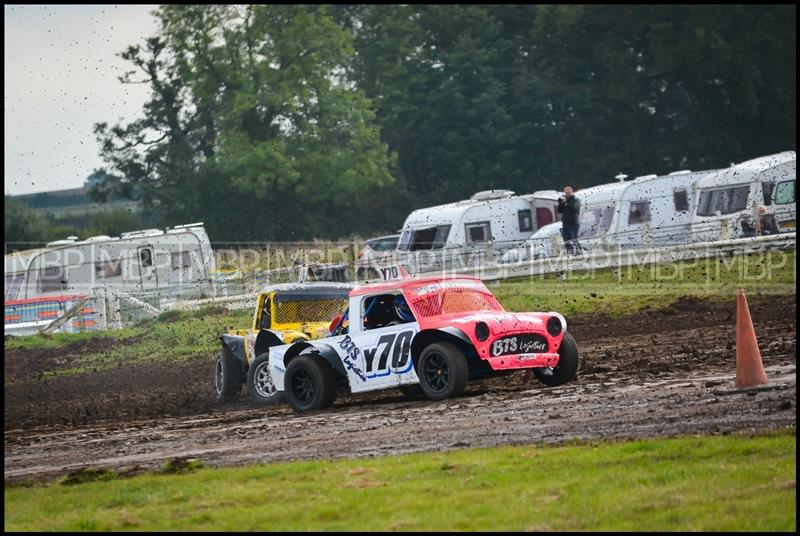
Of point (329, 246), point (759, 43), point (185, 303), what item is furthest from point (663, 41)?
point (185, 303)

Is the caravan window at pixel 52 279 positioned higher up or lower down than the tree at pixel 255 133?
lower down

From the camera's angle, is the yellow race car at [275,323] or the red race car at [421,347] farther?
the yellow race car at [275,323]

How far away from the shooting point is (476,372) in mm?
15906

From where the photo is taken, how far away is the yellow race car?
18828mm

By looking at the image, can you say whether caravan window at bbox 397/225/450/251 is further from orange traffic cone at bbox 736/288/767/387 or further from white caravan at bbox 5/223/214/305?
orange traffic cone at bbox 736/288/767/387

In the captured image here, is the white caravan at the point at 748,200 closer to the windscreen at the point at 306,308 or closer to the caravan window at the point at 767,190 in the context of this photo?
the caravan window at the point at 767,190

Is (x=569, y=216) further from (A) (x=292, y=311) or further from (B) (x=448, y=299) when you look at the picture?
(B) (x=448, y=299)

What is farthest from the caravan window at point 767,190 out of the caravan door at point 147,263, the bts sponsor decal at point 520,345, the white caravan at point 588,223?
the bts sponsor decal at point 520,345

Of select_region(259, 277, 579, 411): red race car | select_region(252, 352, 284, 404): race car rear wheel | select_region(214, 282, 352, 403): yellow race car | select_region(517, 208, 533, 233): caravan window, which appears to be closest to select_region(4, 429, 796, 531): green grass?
select_region(259, 277, 579, 411): red race car

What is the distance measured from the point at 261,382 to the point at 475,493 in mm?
8930

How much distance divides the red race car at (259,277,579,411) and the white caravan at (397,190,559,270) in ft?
67.9

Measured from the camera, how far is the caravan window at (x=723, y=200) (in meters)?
34.2

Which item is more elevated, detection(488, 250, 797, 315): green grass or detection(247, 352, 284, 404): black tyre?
detection(488, 250, 797, 315): green grass

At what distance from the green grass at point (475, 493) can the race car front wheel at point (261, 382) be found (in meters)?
6.28
